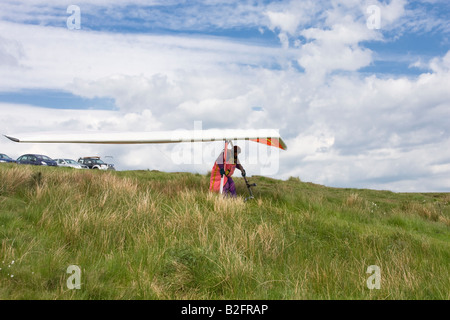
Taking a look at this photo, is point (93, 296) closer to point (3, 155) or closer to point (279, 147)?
point (279, 147)

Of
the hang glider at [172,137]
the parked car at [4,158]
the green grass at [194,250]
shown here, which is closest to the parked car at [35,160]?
the parked car at [4,158]

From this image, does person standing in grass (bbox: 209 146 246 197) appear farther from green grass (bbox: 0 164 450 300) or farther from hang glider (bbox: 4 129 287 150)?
green grass (bbox: 0 164 450 300)

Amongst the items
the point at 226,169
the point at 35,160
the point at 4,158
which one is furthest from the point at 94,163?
the point at 226,169

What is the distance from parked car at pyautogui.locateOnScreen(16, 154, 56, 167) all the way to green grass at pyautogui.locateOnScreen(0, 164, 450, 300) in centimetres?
1876

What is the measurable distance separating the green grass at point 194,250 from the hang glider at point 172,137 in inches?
54.9

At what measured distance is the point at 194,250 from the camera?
6031mm

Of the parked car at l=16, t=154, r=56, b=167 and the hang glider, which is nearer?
the hang glider

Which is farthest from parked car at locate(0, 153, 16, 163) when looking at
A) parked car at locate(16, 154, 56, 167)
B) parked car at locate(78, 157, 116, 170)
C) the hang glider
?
the hang glider

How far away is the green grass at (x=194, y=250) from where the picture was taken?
201 inches

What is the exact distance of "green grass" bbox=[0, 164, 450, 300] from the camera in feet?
16.8

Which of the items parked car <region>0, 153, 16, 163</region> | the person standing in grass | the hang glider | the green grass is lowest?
the green grass

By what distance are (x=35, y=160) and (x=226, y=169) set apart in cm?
2191

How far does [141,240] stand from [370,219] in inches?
296
